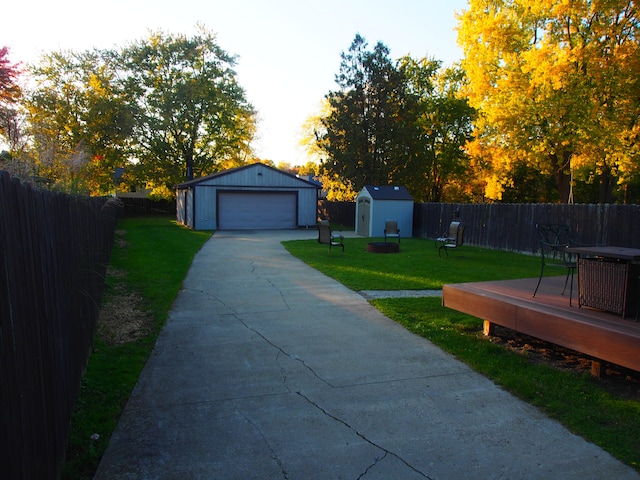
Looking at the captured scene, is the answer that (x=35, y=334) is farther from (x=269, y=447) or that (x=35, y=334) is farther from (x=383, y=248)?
(x=383, y=248)

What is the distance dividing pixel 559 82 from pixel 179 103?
26.2m

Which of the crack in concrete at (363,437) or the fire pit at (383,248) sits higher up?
the fire pit at (383,248)

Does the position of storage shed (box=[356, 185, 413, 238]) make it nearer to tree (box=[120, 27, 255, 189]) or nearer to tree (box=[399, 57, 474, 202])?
tree (box=[399, 57, 474, 202])

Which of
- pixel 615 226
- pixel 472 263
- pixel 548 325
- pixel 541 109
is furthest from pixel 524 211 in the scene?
pixel 548 325

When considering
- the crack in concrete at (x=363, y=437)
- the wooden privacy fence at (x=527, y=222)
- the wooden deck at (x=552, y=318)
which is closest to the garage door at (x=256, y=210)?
the wooden privacy fence at (x=527, y=222)

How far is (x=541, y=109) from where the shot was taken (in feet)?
70.6

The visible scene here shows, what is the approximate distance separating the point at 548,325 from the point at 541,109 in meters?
19.9

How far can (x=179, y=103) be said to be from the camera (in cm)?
3531

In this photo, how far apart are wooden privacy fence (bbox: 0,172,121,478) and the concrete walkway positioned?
1.82 feet

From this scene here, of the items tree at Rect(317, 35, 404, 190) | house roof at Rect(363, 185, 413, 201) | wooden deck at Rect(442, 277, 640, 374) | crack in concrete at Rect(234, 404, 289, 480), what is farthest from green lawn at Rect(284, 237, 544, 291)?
tree at Rect(317, 35, 404, 190)

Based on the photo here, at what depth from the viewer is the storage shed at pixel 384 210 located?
22.4 metres

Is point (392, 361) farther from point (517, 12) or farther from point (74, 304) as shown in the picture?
point (517, 12)

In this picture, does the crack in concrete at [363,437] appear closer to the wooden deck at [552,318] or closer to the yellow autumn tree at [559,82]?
the wooden deck at [552,318]

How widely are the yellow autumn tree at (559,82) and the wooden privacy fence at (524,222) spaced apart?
6453mm
